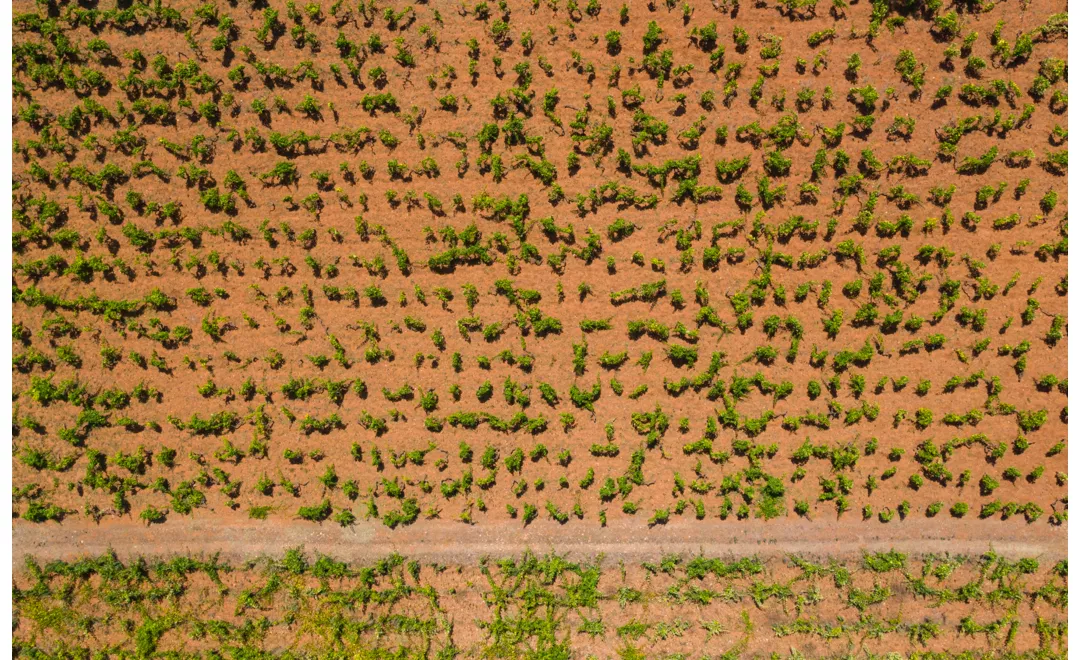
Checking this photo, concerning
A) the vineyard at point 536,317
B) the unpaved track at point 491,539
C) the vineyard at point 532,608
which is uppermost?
the vineyard at point 536,317

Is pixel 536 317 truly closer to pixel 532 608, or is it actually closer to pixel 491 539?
pixel 491 539

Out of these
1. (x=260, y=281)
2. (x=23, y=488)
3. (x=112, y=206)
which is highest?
(x=112, y=206)

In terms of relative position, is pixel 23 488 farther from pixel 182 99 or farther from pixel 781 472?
pixel 781 472

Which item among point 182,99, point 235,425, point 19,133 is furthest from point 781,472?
point 19,133

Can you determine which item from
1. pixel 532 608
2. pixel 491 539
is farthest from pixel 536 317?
pixel 532 608

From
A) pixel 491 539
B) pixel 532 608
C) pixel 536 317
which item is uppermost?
pixel 536 317

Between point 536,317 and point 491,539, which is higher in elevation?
point 536,317
